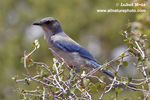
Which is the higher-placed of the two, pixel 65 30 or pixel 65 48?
pixel 65 48

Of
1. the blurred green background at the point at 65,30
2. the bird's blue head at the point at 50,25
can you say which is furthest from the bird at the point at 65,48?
the blurred green background at the point at 65,30

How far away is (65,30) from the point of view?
1158cm

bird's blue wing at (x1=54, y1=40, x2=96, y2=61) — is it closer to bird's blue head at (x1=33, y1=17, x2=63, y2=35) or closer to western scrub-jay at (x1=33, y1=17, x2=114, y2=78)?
western scrub-jay at (x1=33, y1=17, x2=114, y2=78)

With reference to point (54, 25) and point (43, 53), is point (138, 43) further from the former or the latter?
point (43, 53)

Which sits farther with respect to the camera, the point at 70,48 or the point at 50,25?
the point at 50,25

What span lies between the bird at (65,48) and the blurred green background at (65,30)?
644 centimetres

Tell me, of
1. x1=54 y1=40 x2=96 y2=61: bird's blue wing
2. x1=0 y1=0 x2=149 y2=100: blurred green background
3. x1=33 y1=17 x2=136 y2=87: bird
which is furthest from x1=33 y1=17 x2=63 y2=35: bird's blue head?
x1=0 y1=0 x2=149 y2=100: blurred green background

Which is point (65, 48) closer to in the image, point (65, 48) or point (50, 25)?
point (65, 48)

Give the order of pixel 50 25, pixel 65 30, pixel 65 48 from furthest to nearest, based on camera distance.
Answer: pixel 65 30 < pixel 50 25 < pixel 65 48

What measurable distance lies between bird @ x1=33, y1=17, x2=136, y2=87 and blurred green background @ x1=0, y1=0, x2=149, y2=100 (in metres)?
6.44

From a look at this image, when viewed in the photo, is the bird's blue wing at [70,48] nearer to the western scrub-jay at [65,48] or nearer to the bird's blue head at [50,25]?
the western scrub-jay at [65,48]

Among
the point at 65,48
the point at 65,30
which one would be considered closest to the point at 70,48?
the point at 65,48

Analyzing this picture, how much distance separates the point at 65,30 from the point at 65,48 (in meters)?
6.95

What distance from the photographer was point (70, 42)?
486 cm
